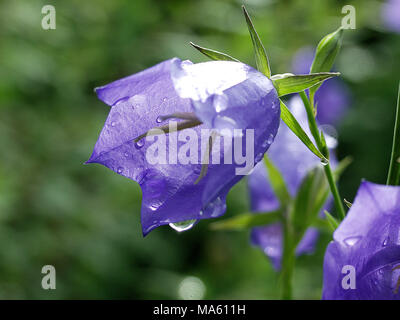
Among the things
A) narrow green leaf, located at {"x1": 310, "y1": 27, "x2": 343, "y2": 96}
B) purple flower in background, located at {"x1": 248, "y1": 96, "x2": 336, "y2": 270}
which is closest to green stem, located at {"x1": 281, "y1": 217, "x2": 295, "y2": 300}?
purple flower in background, located at {"x1": 248, "y1": 96, "x2": 336, "y2": 270}

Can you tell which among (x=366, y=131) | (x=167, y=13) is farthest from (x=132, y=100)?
(x=366, y=131)

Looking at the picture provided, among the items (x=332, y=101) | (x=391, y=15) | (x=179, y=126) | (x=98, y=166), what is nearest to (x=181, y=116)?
(x=179, y=126)

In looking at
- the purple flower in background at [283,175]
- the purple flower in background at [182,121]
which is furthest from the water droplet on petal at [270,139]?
the purple flower in background at [283,175]

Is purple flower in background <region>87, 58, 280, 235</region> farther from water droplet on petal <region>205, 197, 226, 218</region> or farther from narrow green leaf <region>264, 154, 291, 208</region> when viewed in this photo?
narrow green leaf <region>264, 154, 291, 208</region>

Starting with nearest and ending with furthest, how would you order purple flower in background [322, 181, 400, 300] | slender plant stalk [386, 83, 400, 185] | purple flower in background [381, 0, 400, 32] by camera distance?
purple flower in background [322, 181, 400, 300] → slender plant stalk [386, 83, 400, 185] → purple flower in background [381, 0, 400, 32]

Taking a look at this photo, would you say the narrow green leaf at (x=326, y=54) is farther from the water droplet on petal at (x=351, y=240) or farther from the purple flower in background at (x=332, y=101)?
the purple flower in background at (x=332, y=101)

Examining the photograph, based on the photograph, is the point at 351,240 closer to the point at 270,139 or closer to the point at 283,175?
the point at 270,139
